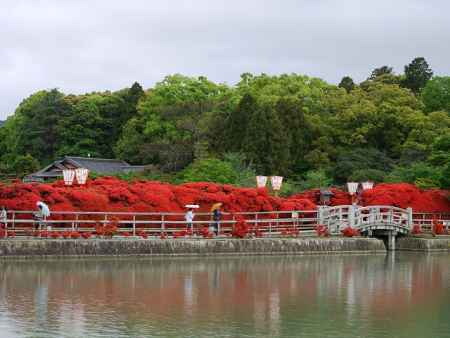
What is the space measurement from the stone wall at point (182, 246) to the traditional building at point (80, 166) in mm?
32054

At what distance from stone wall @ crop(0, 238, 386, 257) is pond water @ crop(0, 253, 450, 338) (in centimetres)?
61

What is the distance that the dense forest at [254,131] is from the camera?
191 feet

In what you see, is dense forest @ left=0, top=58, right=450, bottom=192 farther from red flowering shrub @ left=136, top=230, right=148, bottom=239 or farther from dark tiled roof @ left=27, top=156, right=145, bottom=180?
red flowering shrub @ left=136, top=230, right=148, bottom=239

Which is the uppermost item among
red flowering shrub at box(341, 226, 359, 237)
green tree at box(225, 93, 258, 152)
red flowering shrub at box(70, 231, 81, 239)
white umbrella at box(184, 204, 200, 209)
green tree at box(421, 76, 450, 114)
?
green tree at box(421, 76, 450, 114)

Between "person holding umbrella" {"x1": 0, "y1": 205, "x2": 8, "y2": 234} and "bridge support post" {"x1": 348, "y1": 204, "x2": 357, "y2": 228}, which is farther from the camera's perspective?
"bridge support post" {"x1": 348, "y1": 204, "x2": 357, "y2": 228}

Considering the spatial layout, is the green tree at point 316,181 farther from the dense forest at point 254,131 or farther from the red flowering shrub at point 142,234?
the red flowering shrub at point 142,234

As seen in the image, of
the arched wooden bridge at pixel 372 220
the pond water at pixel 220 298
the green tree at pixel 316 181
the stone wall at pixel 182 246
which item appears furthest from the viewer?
the green tree at pixel 316 181

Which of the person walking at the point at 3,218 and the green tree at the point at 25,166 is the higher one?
the green tree at the point at 25,166

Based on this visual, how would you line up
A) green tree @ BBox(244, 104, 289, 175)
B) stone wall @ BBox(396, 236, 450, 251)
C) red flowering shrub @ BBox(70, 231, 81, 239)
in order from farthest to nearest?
green tree @ BBox(244, 104, 289, 175) → stone wall @ BBox(396, 236, 450, 251) → red flowering shrub @ BBox(70, 231, 81, 239)

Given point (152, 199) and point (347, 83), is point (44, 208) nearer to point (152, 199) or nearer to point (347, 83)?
point (152, 199)

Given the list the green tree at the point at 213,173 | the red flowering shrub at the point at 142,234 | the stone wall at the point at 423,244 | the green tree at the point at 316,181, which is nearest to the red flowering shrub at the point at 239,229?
the red flowering shrub at the point at 142,234

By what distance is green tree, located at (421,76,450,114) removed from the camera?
73.1 metres

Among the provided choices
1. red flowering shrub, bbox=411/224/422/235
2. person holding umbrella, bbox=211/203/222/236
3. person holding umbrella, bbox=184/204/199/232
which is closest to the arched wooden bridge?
red flowering shrub, bbox=411/224/422/235

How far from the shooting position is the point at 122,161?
243 feet
